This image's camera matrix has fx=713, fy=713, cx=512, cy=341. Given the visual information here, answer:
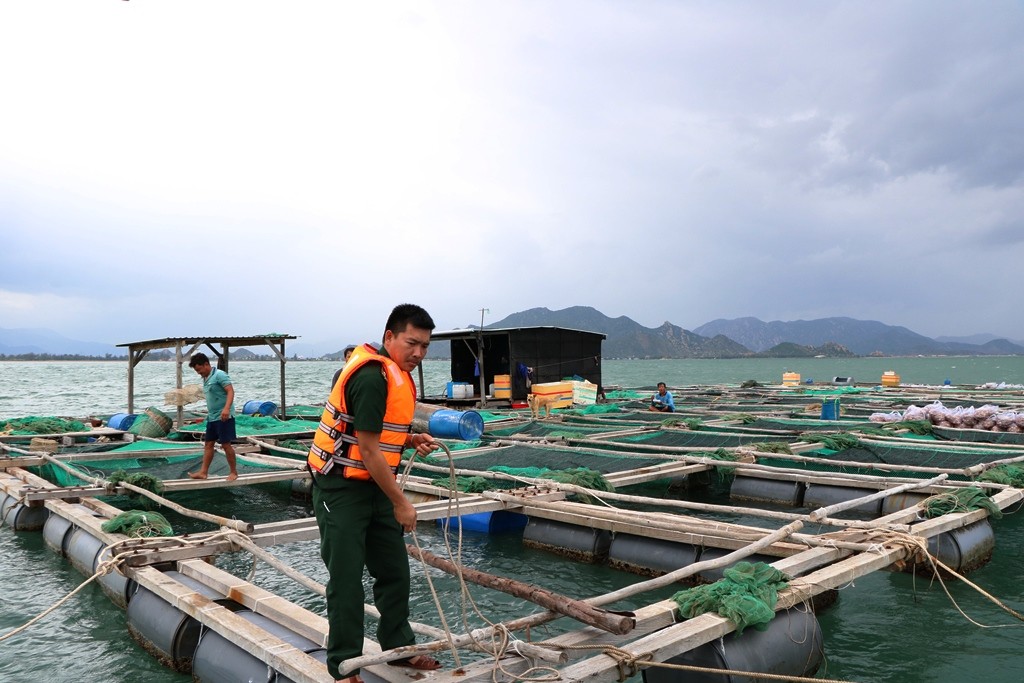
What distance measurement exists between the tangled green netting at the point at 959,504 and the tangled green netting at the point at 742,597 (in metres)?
3.50

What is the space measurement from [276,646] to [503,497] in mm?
4366

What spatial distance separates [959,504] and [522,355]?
18939mm

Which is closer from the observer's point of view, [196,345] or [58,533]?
[58,533]

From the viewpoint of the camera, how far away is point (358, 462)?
3.65 metres

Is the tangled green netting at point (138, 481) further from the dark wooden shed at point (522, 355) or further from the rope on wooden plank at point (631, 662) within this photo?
the dark wooden shed at point (522, 355)

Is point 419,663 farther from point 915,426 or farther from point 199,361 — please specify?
point 915,426

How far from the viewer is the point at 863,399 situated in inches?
1030

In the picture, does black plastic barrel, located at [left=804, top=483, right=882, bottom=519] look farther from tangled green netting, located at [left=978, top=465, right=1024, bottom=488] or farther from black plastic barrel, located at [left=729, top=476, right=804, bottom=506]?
tangled green netting, located at [left=978, top=465, right=1024, bottom=488]

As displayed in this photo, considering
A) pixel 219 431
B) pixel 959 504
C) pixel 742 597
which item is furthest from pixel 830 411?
pixel 742 597

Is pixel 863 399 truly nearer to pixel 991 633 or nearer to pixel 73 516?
pixel 991 633

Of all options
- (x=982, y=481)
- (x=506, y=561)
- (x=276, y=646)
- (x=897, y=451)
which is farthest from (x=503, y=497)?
(x=897, y=451)

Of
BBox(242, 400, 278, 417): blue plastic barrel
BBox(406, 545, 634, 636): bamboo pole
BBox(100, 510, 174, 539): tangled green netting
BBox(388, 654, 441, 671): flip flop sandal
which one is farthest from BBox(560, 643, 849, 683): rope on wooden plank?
BBox(242, 400, 278, 417): blue plastic barrel

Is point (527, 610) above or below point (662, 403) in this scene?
below

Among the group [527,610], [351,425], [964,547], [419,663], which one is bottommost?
[527,610]
